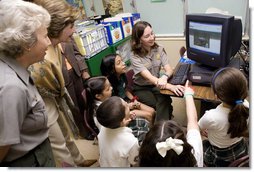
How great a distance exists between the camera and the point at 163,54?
2.21 metres

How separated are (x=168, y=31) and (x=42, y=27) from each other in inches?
102

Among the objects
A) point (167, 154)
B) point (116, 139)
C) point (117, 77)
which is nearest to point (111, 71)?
point (117, 77)

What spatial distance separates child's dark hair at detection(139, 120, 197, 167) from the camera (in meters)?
0.87

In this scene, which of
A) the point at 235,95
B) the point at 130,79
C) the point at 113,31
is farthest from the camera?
the point at 113,31

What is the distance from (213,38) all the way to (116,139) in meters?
0.97

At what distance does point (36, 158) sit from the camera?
3.47 feet

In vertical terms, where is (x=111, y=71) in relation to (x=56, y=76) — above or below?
below

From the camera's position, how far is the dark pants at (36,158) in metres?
1.00

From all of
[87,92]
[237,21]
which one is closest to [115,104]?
[87,92]

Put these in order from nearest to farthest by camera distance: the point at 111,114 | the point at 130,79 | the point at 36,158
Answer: the point at 36,158
the point at 111,114
the point at 130,79

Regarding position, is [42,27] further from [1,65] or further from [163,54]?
[163,54]

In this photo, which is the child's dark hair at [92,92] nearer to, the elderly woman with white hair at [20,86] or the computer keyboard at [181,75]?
the computer keyboard at [181,75]

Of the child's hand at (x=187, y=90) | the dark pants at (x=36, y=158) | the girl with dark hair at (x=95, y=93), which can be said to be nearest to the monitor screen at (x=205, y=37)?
the child's hand at (x=187, y=90)

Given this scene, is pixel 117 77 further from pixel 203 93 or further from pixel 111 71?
pixel 203 93
